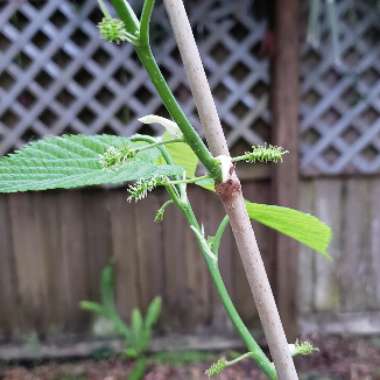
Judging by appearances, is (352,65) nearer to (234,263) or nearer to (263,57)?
(263,57)

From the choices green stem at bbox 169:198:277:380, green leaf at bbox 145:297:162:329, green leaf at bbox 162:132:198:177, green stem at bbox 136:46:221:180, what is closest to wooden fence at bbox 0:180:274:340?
green leaf at bbox 145:297:162:329

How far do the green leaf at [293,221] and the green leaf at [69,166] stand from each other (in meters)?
0.10

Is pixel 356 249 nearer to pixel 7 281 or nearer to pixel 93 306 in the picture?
pixel 93 306

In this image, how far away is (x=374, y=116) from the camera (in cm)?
213

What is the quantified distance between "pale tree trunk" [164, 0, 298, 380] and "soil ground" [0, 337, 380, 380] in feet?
5.94

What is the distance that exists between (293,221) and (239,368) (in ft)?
5.89

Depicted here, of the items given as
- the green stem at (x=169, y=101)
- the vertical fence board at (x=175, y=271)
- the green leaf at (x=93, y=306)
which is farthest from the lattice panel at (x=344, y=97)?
the green stem at (x=169, y=101)

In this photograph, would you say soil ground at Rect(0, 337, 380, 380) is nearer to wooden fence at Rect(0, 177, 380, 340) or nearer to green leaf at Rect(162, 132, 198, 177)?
wooden fence at Rect(0, 177, 380, 340)

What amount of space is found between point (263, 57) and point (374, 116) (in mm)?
532

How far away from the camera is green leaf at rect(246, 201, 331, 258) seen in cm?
39

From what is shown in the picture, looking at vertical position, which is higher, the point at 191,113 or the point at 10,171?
the point at 191,113

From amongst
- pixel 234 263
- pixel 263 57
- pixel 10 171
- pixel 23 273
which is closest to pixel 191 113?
pixel 263 57

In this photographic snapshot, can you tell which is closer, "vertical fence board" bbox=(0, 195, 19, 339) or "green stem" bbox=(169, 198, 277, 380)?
"green stem" bbox=(169, 198, 277, 380)

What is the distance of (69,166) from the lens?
0.34m
